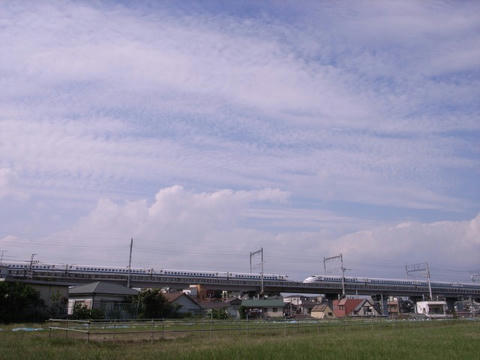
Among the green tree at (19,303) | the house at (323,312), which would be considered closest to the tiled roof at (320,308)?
the house at (323,312)

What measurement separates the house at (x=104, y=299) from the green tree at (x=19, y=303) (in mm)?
4631

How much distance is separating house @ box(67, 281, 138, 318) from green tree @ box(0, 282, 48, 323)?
4.63 meters

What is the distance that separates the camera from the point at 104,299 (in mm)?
42875

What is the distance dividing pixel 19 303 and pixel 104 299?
29.2 ft

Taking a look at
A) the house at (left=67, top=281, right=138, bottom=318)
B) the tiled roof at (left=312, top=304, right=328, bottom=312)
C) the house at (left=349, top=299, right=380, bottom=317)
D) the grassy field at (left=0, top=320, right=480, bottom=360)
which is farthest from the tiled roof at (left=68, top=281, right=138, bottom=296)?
the house at (left=349, top=299, right=380, bottom=317)

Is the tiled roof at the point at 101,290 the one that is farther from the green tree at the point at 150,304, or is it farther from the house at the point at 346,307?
the house at the point at 346,307

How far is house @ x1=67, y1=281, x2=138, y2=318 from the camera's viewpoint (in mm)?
42062

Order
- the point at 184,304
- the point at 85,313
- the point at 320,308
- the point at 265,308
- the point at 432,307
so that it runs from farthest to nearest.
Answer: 1. the point at 320,308
2. the point at 432,307
3. the point at 265,308
4. the point at 184,304
5. the point at 85,313

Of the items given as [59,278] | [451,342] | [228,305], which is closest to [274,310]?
[228,305]

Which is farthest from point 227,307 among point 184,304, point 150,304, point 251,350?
point 251,350

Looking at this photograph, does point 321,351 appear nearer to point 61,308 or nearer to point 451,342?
point 451,342

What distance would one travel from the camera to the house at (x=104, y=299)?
42.1 metres

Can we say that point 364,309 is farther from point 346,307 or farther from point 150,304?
point 150,304

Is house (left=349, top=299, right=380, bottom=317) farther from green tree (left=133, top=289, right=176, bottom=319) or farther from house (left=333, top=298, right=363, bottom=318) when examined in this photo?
green tree (left=133, top=289, right=176, bottom=319)
